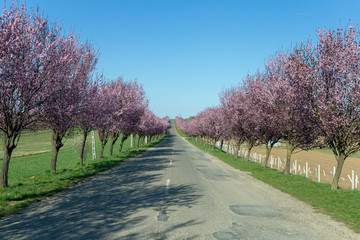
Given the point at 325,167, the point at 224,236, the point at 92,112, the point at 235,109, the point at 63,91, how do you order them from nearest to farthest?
the point at 224,236, the point at 63,91, the point at 92,112, the point at 235,109, the point at 325,167

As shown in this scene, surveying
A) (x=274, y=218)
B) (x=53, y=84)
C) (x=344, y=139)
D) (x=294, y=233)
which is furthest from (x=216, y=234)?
(x=53, y=84)

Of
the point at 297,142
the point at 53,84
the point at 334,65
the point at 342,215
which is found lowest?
the point at 342,215

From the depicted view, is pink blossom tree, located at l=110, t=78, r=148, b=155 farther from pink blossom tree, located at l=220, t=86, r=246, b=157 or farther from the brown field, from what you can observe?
the brown field

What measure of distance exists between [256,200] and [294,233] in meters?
3.50

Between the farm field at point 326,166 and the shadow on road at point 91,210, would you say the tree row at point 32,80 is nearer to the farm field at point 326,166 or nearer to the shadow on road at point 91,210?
the shadow on road at point 91,210

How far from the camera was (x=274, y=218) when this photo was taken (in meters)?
7.41

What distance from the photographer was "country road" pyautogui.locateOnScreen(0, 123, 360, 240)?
5949 mm

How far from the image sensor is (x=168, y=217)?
23.6 ft

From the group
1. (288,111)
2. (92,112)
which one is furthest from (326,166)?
(92,112)

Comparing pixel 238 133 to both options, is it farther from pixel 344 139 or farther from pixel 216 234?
pixel 216 234

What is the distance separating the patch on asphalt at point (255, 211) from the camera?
7734mm

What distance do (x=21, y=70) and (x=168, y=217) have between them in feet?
26.5

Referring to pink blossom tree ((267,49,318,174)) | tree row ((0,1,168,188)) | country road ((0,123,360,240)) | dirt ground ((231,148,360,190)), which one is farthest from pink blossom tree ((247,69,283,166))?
tree row ((0,1,168,188))

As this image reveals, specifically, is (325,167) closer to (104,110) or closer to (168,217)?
(104,110)
